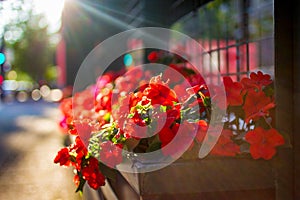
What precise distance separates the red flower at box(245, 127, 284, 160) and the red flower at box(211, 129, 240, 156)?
3.5 inches

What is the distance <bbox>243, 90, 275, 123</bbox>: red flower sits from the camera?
2.79m

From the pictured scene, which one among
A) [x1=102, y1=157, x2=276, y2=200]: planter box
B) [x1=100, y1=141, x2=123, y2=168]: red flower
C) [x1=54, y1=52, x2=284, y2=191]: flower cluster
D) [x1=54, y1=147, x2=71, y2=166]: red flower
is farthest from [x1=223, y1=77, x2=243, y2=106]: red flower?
[x1=54, y1=147, x2=71, y2=166]: red flower

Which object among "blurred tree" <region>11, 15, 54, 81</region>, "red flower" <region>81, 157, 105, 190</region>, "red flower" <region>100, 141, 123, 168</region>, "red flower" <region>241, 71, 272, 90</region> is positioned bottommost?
"red flower" <region>81, 157, 105, 190</region>

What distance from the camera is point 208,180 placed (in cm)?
256

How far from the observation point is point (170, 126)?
2645mm

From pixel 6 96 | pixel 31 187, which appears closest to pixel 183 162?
pixel 31 187

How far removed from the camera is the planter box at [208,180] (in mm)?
2500

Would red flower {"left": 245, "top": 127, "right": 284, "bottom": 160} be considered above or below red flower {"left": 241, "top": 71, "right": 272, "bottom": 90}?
below

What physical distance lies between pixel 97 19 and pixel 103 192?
604 cm

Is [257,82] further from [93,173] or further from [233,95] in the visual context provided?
[93,173]

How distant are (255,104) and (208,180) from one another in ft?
1.77

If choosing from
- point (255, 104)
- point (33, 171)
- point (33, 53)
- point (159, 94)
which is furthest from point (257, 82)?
point (33, 53)

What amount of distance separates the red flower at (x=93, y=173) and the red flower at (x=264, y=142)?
0.85 meters

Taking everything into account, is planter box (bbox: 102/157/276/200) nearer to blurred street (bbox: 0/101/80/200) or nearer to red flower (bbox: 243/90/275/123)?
red flower (bbox: 243/90/275/123)
